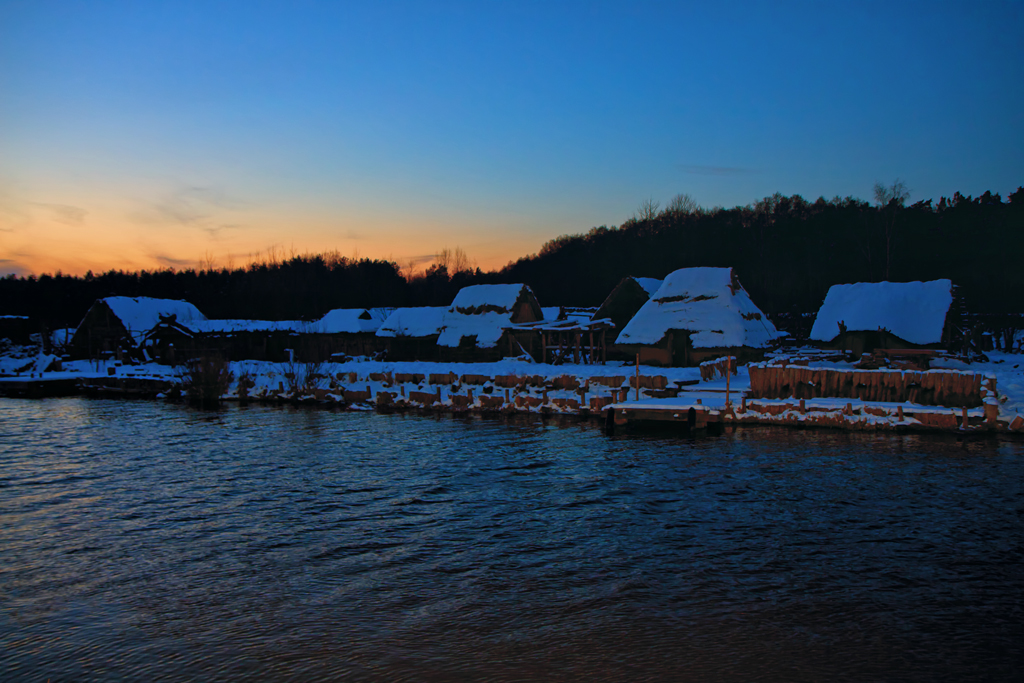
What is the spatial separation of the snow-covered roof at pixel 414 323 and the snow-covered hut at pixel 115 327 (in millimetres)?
17432

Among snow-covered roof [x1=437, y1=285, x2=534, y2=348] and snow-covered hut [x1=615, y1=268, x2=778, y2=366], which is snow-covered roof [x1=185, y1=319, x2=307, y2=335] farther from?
snow-covered hut [x1=615, y1=268, x2=778, y2=366]

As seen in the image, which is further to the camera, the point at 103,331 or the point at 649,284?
the point at 103,331

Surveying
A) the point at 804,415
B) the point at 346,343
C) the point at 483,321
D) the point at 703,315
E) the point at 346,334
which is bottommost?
the point at 804,415

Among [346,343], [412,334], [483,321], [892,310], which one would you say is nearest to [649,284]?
[483,321]

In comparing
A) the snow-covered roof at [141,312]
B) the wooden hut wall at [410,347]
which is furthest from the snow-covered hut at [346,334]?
the snow-covered roof at [141,312]

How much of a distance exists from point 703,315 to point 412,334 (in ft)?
68.1

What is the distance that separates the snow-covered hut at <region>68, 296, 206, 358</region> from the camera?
54750 mm

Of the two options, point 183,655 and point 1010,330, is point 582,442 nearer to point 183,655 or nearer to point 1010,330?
point 183,655

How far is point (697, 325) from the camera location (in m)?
37.8

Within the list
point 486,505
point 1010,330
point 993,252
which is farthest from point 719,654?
point 993,252

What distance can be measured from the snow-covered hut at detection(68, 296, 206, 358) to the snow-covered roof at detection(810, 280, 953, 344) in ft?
152

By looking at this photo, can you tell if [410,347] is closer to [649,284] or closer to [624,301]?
[624,301]

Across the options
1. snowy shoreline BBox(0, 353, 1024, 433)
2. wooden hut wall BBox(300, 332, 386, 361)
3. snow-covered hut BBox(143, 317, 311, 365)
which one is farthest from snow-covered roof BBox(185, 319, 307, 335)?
snowy shoreline BBox(0, 353, 1024, 433)

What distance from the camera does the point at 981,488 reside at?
15.1m
